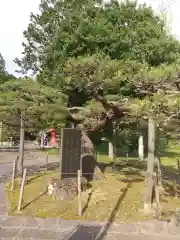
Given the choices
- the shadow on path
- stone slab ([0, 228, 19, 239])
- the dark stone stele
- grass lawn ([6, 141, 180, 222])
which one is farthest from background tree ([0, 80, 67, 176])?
stone slab ([0, 228, 19, 239])

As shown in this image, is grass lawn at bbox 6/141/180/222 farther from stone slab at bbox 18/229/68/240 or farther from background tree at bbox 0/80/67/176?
background tree at bbox 0/80/67/176

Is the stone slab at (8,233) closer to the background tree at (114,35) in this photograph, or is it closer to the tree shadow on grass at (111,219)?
the tree shadow on grass at (111,219)

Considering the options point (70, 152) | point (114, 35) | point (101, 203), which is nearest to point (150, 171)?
point (101, 203)

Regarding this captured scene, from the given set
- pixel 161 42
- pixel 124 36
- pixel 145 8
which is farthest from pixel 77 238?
pixel 145 8

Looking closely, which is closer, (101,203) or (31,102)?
(101,203)

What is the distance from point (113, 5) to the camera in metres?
15.0

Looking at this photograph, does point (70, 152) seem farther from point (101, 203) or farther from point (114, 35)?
point (114, 35)

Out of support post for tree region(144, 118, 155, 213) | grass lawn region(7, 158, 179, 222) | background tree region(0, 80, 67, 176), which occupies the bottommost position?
grass lawn region(7, 158, 179, 222)

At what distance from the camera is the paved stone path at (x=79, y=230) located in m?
7.62

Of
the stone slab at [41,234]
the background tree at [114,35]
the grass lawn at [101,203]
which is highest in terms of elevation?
the background tree at [114,35]

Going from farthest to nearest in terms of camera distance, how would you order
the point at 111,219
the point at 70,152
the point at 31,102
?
the point at 31,102 < the point at 70,152 < the point at 111,219

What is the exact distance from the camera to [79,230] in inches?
316

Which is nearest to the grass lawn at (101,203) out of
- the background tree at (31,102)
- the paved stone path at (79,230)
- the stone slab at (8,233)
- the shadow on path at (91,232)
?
the paved stone path at (79,230)

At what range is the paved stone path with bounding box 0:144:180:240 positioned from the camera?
7.62m
